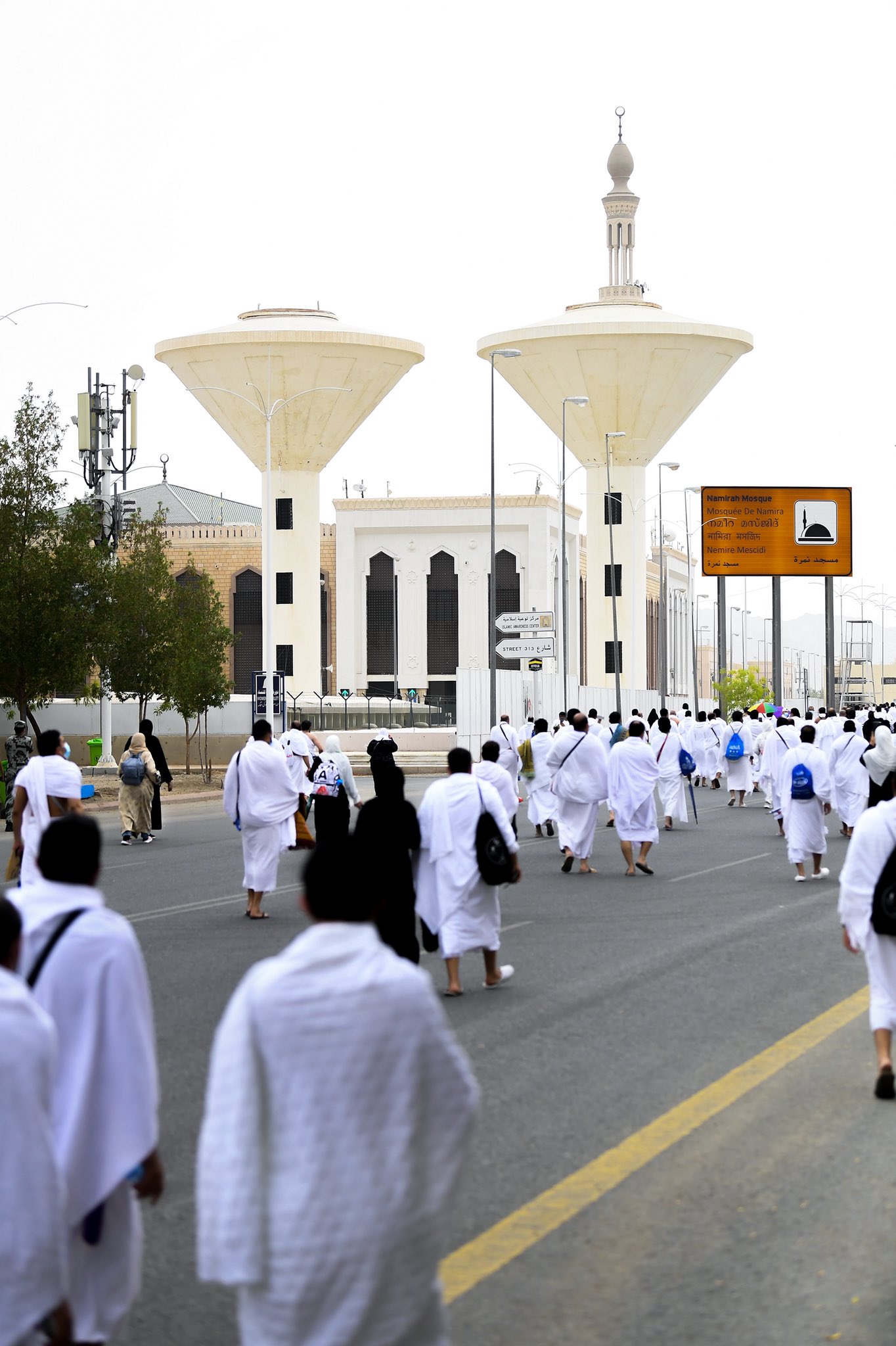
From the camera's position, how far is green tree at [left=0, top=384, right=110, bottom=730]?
30.7 metres

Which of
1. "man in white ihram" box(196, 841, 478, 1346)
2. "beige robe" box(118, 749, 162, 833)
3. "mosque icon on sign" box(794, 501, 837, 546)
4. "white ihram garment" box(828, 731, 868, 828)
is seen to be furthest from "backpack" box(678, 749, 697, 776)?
"mosque icon on sign" box(794, 501, 837, 546)

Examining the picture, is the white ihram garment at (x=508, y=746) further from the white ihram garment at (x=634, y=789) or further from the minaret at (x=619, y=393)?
the minaret at (x=619, y=393)

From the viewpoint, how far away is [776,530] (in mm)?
48750

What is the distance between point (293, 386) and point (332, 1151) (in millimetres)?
58339

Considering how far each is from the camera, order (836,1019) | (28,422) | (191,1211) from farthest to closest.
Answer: (28,422) < (836,1019) < (191,1211)

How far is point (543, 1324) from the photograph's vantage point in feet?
15.4

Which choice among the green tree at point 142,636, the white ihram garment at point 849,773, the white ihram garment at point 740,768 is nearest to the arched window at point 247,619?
the green tree at point 142,636

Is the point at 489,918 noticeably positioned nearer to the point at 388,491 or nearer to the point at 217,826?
the point at 217,826

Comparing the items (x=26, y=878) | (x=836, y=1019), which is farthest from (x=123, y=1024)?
(x=26, y=878)

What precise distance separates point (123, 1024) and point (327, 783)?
421 inches

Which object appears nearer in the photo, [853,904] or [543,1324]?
[543,1324]

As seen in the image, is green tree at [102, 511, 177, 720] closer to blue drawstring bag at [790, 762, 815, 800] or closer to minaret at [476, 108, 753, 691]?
blue drawstring bag at [790, 762, 815, 800]

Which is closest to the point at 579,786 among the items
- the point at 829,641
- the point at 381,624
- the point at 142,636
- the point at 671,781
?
the point at 671,781

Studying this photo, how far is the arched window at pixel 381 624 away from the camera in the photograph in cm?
9194
